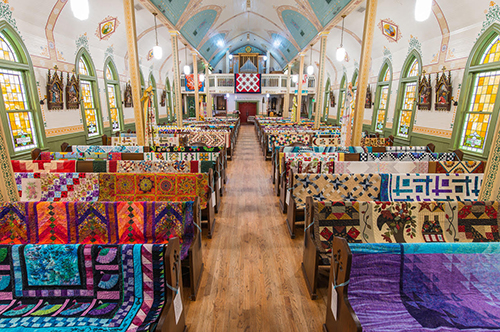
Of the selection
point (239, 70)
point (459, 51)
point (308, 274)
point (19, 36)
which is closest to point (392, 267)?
point (308, 274)

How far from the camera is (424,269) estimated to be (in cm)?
178

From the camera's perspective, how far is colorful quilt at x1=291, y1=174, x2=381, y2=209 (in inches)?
126

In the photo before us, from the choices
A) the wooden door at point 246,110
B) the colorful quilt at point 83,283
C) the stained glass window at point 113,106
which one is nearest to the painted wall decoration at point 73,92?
the stained glass window at point 113,106

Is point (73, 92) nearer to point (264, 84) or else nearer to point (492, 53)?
point (492, 53)

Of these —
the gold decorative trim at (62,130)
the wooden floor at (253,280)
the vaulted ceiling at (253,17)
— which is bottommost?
the wooden floor at (253,280)

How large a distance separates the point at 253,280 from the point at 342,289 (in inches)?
49.4

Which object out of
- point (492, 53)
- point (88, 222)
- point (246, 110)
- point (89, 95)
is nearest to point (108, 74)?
point (89, 95)

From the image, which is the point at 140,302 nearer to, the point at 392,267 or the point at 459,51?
the point at 392,267

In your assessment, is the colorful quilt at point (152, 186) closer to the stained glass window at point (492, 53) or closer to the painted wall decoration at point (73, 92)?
the painted wall decoration at point (73, 92)

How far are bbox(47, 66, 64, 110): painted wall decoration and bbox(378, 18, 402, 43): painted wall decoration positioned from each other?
9.52 metres

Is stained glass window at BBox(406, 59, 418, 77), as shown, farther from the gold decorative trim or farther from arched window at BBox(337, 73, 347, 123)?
the gold decorative trim

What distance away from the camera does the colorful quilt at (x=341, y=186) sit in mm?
3193

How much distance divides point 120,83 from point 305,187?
9.76 metres

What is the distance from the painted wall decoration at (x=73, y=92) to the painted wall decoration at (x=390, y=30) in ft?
30.9
